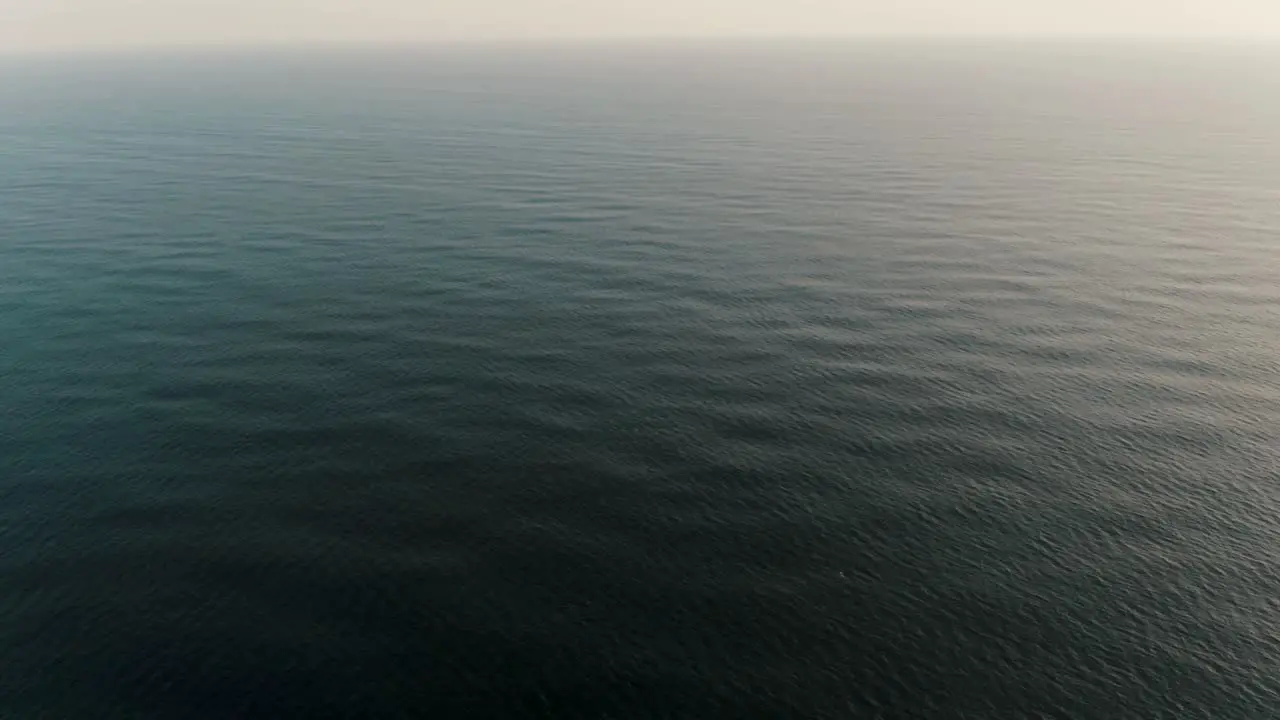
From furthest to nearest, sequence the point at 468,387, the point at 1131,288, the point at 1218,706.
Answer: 1. the point at 1131,288
2. the point at 468,387
3. the point at 1218,706

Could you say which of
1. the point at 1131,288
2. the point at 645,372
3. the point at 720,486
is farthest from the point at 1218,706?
the point at 1131,288

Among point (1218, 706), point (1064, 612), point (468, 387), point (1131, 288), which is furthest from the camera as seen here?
point (1131, 288)

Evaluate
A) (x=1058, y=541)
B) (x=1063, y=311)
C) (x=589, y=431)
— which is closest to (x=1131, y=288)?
(x=1063, y=311)

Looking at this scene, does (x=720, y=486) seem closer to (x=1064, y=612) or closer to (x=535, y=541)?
(x=535, y=541)

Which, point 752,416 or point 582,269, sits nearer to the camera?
point 752,416

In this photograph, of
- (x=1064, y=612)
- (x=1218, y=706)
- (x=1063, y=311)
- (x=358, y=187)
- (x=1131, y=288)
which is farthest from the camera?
(x=358, y=187)

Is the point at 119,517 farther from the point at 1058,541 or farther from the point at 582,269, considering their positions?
the point at 1058,541
